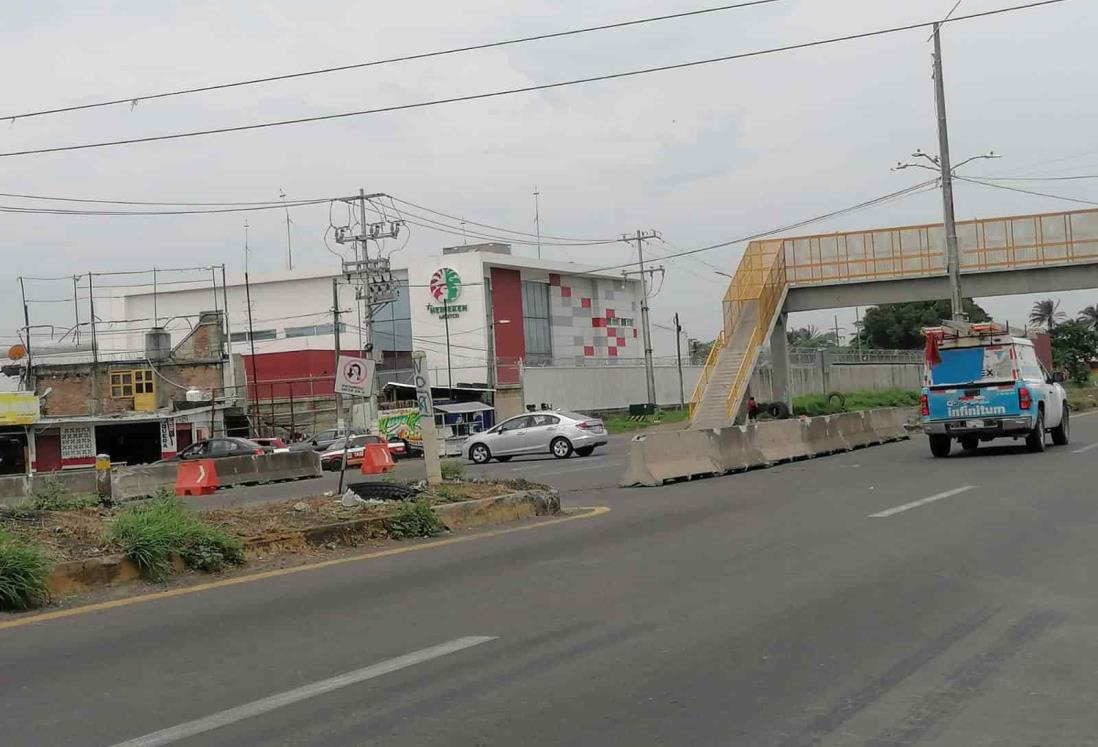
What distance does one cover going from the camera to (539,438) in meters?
34.3

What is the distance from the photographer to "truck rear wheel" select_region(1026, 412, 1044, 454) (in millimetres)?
22094

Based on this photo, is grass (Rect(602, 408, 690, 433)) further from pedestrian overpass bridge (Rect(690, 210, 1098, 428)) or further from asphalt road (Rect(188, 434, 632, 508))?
asphalt road (Rect(188, 434, 632, 508))

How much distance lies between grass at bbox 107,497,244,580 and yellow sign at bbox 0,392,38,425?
→ 1482 inches

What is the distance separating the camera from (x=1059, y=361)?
88.9 meters

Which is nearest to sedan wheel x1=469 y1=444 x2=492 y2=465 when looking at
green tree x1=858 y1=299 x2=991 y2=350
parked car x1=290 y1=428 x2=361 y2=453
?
parked car x1=290 y1=428 x2=361 y2=453

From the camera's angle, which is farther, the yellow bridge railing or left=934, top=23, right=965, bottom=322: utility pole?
the yellow bridge railing

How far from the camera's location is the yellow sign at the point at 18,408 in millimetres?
45188

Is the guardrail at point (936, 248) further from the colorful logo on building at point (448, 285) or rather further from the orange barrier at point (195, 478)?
the colorful logo on building at point (448, 285)

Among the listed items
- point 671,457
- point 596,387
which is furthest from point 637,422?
point 671,457

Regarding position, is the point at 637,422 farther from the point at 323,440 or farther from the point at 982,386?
the point at 982,386

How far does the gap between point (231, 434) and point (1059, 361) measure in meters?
63.3

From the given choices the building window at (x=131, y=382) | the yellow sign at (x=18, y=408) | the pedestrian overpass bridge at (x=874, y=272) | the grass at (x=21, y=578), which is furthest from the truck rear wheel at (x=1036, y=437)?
the building window at (x=131, y=382)

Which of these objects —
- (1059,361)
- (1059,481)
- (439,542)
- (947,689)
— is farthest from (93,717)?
(1059,361)

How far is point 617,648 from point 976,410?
54.1 feet
